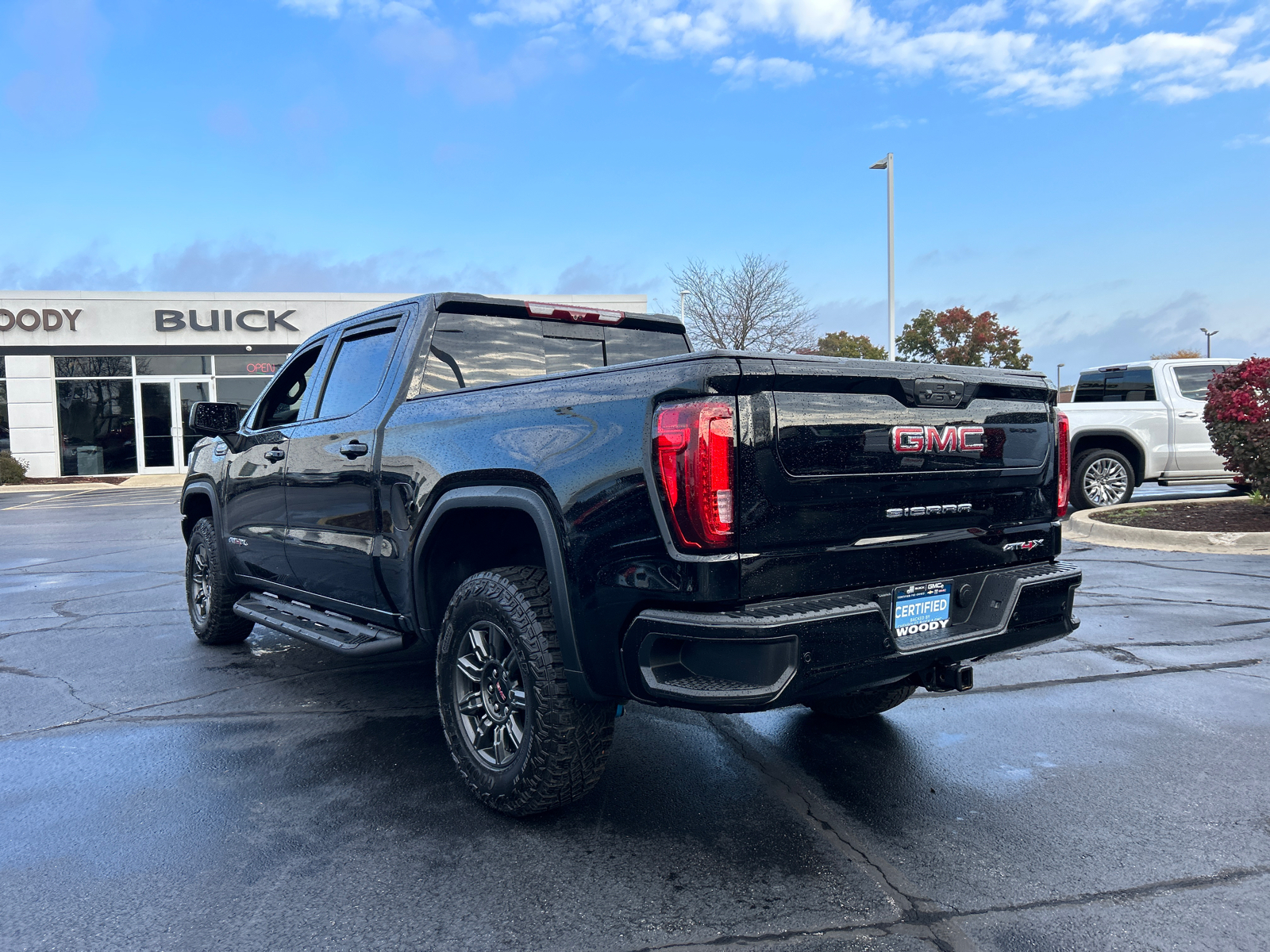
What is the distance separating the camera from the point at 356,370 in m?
4.61

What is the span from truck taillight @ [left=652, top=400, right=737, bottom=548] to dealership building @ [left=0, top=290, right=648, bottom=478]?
78.3 ft

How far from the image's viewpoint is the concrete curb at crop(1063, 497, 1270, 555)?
9.31m

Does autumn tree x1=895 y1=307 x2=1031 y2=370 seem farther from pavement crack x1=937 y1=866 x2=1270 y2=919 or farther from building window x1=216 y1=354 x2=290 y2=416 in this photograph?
pavement crack x1=937 y1=866 x2=1270 y2=919

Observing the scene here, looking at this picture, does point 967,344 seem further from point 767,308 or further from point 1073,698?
point 1073,698

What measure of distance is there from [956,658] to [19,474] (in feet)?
92.8

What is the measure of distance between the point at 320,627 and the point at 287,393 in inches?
59.1

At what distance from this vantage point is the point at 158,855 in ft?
10.0

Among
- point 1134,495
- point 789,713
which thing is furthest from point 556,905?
point 1134,495

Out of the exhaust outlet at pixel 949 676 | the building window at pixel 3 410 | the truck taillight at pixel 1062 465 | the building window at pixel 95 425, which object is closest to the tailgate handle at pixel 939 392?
the truck taillight at pixel 1062 465

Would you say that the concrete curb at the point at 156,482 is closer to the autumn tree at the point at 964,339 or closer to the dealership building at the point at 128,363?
the dealership building at the point at 128,363

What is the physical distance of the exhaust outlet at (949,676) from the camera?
10.3 feet

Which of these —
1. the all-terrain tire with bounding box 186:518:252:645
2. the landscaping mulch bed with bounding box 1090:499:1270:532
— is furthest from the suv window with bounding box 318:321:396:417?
the landscaping mulch bed with bounding box 1090:499:1270:532

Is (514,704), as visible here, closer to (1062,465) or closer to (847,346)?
(1062,465)

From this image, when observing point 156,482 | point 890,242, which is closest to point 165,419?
point 156,482
